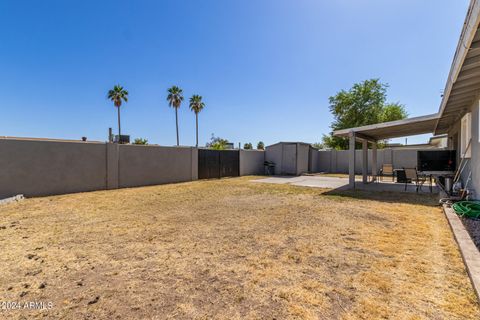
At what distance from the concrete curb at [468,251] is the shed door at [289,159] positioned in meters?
12.8

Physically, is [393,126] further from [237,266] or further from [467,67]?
[237,266]

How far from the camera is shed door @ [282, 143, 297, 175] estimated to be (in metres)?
17.4

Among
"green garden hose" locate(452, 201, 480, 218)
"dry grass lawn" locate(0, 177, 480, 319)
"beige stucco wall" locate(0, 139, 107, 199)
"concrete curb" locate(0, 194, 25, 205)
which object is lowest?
"dry grass lawn" locate(0, 177, 480, 319)

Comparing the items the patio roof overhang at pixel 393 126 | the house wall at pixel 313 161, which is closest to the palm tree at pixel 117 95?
the house wall at pixel 313 161

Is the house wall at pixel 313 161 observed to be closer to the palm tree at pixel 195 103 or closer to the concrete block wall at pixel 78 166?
the concrete block wall at pixel 78 166

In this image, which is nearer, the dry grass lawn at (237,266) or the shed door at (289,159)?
the dry grass lawn at (237,266)

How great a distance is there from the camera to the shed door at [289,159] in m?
17.4

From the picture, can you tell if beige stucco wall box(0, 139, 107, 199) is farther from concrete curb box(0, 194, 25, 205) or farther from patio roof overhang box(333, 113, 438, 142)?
patio roof overhang box(333, 113, 438, 142)

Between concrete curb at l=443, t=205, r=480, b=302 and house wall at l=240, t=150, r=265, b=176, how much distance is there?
1263cm

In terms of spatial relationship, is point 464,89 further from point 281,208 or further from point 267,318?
point 267,318

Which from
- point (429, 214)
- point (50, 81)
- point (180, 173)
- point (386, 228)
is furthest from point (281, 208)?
point (50, 81)

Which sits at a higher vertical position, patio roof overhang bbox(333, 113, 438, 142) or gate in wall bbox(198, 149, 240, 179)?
patio roof overhang bbox(333, 113, 438, 142)

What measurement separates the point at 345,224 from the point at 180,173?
31.7 ft

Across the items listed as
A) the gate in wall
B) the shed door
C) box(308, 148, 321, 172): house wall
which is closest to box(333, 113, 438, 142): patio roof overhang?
the shed door
